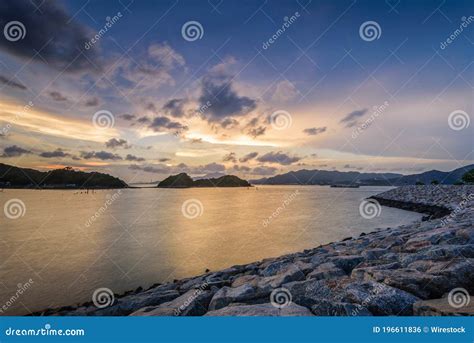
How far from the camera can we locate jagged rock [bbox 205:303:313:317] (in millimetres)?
3965

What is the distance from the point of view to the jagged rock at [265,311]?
13.0ft

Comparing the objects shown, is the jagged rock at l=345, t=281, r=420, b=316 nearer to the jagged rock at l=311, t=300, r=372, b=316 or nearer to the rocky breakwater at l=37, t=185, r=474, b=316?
the rocky breakwater at l=37, t=185, r=474, b=316

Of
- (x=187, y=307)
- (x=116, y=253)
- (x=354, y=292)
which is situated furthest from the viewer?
(x=116, y=253)

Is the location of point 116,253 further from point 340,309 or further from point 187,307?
point 340,309

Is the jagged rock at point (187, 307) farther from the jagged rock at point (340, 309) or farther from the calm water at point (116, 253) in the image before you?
the calm water at point (116, 253)

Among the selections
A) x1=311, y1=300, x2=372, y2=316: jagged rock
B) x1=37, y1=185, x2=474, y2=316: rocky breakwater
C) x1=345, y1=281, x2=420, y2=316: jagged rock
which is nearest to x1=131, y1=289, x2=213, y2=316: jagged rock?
x1=37, y1=185, x2=474, y2=316: rocky breakwater

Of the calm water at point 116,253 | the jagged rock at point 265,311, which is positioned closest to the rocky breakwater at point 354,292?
the jagged rock at point 265,311

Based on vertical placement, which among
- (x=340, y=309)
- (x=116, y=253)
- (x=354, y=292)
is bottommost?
(x=340, y=309)

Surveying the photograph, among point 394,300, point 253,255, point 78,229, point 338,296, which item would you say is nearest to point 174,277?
point 253,255

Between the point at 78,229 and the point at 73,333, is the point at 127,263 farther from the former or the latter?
the point at 78,229

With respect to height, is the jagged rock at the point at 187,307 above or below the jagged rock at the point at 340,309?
above

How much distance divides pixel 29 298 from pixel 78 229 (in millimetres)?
11850

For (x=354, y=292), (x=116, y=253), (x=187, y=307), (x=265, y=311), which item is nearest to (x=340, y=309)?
(x=354, y=292)

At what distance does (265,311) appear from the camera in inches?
158
